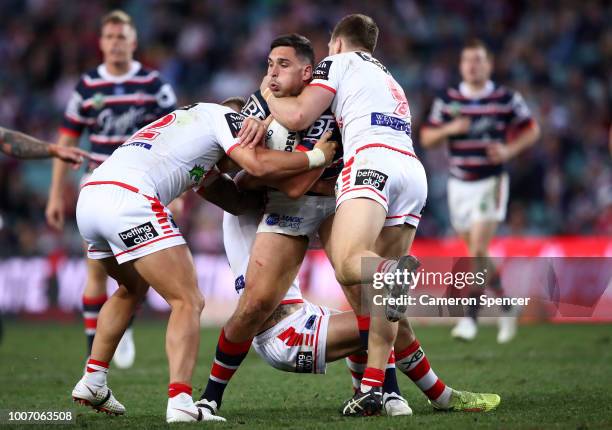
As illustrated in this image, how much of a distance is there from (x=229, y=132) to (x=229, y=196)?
57 centimetres

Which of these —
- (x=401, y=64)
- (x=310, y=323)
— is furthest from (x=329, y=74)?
(x=401, y=64)

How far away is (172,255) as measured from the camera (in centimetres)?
566

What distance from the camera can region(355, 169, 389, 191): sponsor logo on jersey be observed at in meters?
5.79

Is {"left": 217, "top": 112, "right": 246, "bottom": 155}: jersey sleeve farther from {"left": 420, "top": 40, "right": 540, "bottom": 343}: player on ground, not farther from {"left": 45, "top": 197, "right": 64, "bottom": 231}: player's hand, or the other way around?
{"left": 420, "top": 40, "right": 540, "bottom": 343}: player on ground

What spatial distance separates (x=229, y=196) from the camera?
6.28m

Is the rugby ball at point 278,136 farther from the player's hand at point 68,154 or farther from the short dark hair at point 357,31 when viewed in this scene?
the player's hand at point 68,154

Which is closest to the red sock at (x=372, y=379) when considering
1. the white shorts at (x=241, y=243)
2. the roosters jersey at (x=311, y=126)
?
the white shorts at (x=241, y=243)

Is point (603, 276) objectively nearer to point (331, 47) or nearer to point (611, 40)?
point (331, 47)

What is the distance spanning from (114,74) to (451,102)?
13.5ft

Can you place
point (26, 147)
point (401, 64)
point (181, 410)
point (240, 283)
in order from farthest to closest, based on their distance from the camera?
point (401, 64) → point (26, 147) → point (240, 283) → point (181, 410)

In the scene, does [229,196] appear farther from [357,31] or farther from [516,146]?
[516,146]

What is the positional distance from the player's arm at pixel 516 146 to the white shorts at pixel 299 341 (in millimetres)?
5010

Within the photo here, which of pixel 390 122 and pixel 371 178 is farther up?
pixel 390 122

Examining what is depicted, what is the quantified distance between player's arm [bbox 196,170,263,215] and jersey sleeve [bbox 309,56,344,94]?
0.85 metres
